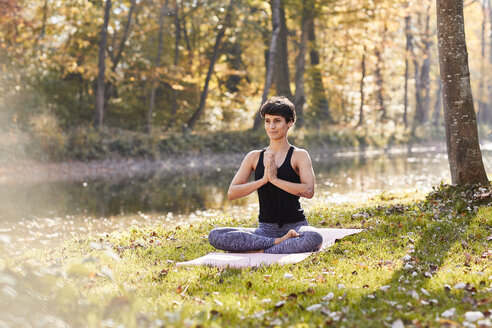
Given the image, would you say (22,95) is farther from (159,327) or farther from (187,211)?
(159,327)

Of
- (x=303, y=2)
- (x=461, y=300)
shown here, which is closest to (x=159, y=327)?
(x=461, y=300)

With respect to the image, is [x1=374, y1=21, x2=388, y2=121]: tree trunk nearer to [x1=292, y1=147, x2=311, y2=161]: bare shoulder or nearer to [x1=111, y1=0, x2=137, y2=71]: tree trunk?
[x1=111, y1=0, x2=137, y2=71]: tree trunk

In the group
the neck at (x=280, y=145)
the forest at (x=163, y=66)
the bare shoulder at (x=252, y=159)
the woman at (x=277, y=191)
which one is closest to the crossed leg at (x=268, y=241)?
the woman at (x=277, y=191)

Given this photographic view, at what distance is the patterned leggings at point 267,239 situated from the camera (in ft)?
24.9

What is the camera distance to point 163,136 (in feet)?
92.2

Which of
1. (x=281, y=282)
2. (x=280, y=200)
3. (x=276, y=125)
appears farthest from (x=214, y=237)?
(x=281, y=282)

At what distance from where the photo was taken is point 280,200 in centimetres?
784

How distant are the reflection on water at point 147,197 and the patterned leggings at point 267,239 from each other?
4352 mm

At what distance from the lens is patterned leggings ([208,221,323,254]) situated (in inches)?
299

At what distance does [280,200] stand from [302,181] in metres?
0.45

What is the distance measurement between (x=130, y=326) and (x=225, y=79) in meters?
33.4

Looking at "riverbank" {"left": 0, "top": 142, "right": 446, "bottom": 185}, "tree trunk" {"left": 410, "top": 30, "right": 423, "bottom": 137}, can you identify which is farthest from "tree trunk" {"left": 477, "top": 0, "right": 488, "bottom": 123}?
"riverbank" {"left": 0, "top": 142, "right": 446, "bottom": 185}

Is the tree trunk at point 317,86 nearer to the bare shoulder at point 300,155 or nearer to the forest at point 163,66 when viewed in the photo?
the forest at point 163,66

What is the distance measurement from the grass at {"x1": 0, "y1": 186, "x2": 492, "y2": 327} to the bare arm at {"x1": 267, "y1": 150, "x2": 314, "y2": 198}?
885 mm
